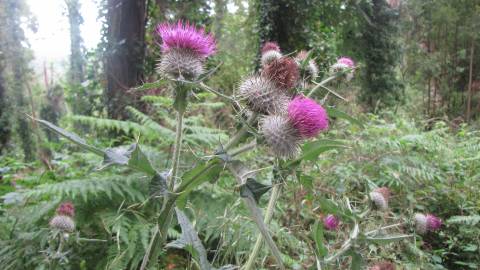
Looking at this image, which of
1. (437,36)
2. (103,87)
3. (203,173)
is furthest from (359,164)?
(437,36)

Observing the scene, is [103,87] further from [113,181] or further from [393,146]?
[393,146]

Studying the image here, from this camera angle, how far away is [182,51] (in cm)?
136

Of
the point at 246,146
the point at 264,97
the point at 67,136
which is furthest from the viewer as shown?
the point at 264,97

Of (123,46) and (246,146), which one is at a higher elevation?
(123,46)

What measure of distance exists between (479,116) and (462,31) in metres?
2.79

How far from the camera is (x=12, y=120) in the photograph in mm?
10484

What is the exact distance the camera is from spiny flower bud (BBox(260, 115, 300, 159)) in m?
1.13

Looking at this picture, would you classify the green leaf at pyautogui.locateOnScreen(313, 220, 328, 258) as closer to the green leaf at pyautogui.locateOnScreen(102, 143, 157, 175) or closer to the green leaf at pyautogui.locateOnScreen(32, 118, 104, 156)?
the green leaf at pyautogui.locateOnScreen(102, 143, 157, 175)

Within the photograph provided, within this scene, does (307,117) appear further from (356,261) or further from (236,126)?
(356,261)

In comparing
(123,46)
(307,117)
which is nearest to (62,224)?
(307,117)

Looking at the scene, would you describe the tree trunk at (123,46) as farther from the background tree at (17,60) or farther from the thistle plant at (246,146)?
the background tree at (17,60)

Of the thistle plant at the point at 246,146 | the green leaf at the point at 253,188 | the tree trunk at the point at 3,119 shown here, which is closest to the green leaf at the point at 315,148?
the thistle plant at the point at 246,146

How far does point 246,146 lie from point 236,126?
0.09 m

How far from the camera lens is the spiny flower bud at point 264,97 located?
1270 mm
